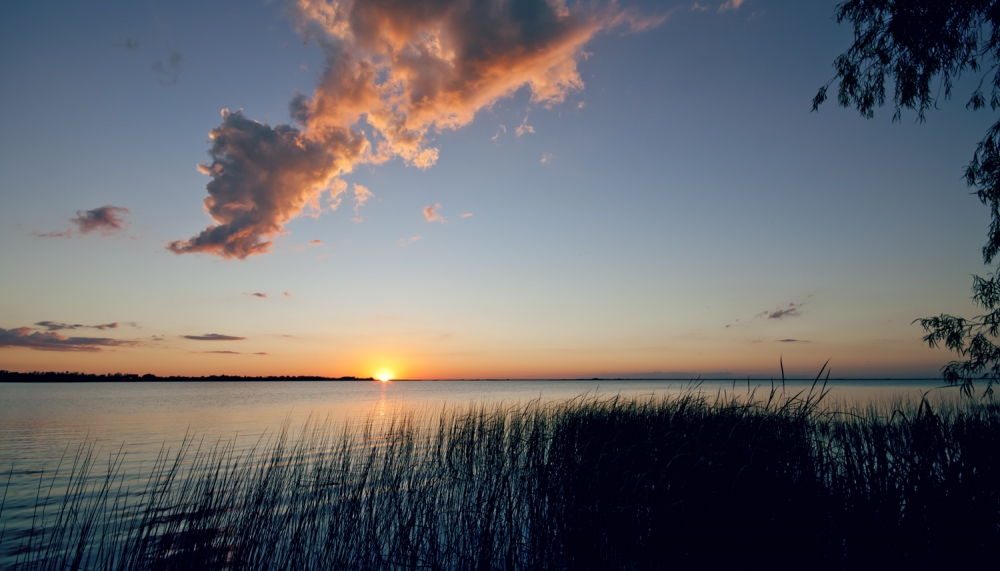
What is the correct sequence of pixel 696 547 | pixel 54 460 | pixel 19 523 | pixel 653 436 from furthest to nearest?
pixel 54 460 < pixel 653 436 < pixel 19 523 < pixel 696 547

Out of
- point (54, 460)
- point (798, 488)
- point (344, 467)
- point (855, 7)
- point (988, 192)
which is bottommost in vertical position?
point (54, 460)

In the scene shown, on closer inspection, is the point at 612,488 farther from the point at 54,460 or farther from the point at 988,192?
the point at 54,460

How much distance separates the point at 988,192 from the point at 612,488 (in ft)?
30.6

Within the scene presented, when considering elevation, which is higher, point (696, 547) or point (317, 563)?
point (696, 547)

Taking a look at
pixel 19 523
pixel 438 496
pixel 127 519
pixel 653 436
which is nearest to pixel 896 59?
pixel 653 436

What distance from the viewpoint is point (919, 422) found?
4523 millimetres

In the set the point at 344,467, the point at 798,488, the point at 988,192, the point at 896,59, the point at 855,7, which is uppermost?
the point at 855,7

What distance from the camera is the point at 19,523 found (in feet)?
25.4

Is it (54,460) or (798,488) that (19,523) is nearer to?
(54,460)

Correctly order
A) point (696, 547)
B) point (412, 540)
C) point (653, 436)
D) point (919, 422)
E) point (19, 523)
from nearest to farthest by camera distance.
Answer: point (919, 422)
point (696, 547)
point (412, 540)
point (19, 523)
point (653, 436)

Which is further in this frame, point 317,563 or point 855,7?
point 855,7

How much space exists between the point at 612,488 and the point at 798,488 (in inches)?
94.9

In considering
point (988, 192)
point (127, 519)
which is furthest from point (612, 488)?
point (988, 192)

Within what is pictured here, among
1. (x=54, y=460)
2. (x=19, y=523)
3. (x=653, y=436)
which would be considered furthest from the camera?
(x=54, y=460)
